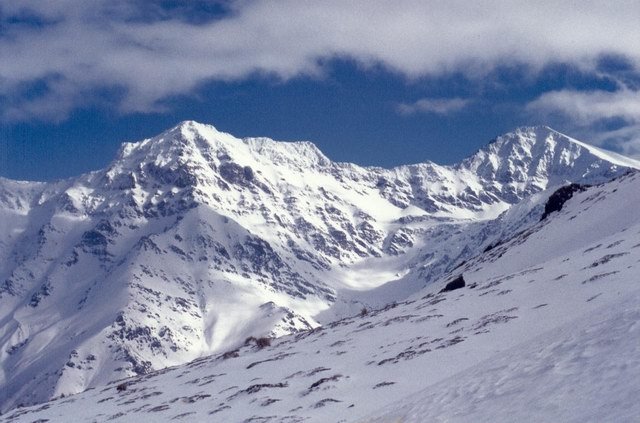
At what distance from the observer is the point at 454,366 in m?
25.0

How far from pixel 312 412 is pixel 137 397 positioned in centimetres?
1639

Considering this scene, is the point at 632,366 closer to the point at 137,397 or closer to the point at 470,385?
the point at 470,385

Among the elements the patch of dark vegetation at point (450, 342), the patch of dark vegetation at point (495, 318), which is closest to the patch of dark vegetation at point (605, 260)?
the patch of dark vegetation at point (495, 318)

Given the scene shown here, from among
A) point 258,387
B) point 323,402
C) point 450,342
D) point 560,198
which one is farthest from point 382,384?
point 560,198

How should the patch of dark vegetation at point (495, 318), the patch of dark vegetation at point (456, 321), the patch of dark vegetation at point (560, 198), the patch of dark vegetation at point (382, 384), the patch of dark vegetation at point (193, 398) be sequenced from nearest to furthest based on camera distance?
the patch of dark vegetation at point (382, 384) → the patch of dark vegetation at point (495, 318) → the patch of dark vegetation at point (193, 398) → the patch of dark vegetation at point (456, 321) → the patch of dark vegetation at point (560, 198)

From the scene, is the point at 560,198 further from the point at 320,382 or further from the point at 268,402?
the point at 268,402

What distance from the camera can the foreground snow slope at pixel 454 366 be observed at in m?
14.4

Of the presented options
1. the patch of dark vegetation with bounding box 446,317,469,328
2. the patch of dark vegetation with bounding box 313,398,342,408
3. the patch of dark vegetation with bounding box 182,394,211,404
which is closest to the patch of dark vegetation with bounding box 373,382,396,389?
the patch of dark vegetation with bounding box 313,398,342,408

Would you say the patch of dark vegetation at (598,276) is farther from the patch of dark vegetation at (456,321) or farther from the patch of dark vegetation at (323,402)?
the patch of dark vegetation at (323,402)

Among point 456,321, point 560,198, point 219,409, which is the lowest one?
point 219,409

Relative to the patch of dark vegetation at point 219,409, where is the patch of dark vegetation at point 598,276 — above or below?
above

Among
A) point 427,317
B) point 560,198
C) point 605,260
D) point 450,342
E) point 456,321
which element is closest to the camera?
point 450,342

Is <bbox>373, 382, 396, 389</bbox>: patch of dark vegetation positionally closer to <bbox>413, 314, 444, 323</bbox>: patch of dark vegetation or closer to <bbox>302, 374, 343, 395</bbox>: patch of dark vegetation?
<bbox>302, 374, 343, 395</bbox>: patch of dark vegetation

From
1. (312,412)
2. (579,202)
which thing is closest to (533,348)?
(312,412)
